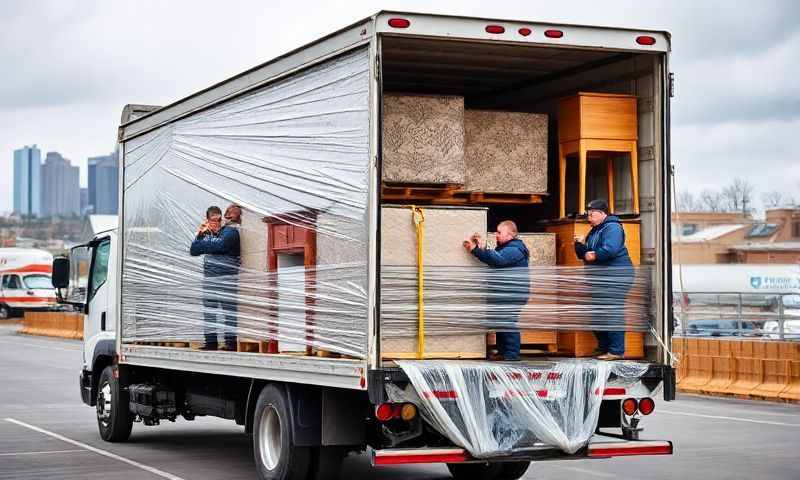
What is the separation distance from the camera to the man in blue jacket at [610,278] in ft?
32.1

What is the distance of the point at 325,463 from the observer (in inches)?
381

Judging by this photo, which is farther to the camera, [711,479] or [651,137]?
[711,479]

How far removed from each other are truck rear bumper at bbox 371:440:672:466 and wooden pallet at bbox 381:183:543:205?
6.73 feet

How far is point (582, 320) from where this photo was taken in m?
9.79

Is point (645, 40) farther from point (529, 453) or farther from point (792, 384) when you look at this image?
point (792, 384)

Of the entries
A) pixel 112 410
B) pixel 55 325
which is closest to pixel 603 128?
pixel 112 410

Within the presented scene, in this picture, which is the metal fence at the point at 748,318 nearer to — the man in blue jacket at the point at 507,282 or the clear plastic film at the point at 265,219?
the clear plastic film at the point at 265,219

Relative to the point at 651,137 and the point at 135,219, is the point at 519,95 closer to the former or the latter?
the point at 651,137

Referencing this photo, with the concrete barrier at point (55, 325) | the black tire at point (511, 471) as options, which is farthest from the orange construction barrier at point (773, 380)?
the concrete barrier at point (55, 325)

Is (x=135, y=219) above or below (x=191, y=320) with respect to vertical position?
above

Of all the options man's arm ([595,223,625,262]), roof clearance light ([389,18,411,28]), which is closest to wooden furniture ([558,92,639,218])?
man's arm ([595,223,625,262])

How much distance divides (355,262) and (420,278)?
1.75ft

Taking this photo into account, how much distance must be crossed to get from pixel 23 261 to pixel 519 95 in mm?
53117

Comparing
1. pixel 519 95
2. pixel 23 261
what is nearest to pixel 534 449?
pixel 519 95
